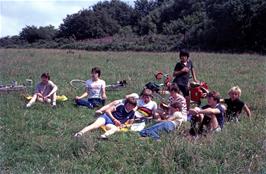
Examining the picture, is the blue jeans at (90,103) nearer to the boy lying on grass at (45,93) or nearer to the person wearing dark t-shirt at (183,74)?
the boy lying on grass at (45,93)

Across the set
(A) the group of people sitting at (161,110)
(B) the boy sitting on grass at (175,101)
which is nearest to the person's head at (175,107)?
(A) the group of people sitting at (161,110)

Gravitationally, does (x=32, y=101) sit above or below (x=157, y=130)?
below

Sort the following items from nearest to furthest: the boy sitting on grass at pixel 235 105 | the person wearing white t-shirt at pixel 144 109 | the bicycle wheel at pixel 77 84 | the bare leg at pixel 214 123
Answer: the bare leg at pixel 214 123 < the boy sitting on grass at pixel 235 105 < the person wearing white t-shirt at pixel 144 109 < the bicycle wheel at pixel 77 84

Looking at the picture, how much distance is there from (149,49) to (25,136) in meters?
38.8

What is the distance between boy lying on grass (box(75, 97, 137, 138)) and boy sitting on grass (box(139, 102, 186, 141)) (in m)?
0.74

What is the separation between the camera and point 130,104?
31.0 ft

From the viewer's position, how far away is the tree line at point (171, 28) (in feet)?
131

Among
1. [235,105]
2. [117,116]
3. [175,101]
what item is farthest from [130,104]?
[235,105]

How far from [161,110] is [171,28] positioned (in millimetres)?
49244

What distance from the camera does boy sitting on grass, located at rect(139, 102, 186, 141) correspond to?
314 inches

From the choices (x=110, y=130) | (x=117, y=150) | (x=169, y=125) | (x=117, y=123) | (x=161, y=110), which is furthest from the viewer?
(x=161, y=110)

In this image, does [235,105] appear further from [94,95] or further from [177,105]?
[94,95]

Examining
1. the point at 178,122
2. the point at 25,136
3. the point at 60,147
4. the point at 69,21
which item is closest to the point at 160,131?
the point at 178,122

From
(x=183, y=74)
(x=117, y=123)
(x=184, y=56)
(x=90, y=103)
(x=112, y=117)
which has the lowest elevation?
(x=90, y=103)
